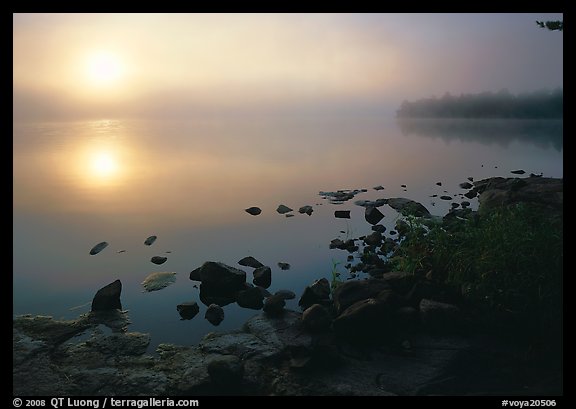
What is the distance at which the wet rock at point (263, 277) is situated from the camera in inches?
501

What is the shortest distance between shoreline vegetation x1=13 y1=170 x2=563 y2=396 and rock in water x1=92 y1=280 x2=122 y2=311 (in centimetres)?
3

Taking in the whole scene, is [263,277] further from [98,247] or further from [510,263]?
[98,247]

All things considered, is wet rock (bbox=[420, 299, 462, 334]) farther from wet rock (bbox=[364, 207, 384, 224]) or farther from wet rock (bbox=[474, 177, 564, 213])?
wet rock (bbox=[364, 207, 384, 224])

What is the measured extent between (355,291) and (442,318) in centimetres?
208

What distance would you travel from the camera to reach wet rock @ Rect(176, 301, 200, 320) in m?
11.0

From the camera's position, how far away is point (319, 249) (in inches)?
622

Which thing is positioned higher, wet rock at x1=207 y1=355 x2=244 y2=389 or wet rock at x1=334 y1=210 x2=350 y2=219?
wet rock at x1=334 y1=210 x2=350 y2=219

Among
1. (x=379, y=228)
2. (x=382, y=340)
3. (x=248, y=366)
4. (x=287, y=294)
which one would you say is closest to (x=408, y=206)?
(x=379, y=228)

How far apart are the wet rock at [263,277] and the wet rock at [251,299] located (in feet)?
3.90

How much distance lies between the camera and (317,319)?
9516mm

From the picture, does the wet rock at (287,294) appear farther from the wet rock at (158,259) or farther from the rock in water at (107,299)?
the wet rock at (158,259)

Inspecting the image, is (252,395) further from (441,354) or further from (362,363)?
(441,354)

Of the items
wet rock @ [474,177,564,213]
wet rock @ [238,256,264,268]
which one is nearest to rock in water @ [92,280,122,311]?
wet rock @ [238,256,264,268]
